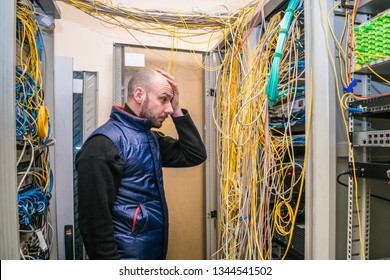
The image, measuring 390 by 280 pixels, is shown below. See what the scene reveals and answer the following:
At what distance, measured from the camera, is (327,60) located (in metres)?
0.84

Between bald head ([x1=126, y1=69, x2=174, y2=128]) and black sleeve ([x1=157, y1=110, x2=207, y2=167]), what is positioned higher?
bald head ([x1=126, y1=69, x2=174, y2=128])

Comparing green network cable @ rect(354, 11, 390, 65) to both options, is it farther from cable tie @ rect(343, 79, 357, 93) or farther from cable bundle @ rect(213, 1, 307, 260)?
cable bundle @ rect(213, 1, 307, 260)

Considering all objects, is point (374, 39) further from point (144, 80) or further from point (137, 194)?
point (137, 194)

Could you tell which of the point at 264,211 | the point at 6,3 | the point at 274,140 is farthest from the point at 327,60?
the point at 6,3

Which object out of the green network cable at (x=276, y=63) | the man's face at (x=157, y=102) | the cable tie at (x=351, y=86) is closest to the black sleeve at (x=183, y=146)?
the man's face at (x=157, y=102)

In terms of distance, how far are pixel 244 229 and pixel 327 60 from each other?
0.93m

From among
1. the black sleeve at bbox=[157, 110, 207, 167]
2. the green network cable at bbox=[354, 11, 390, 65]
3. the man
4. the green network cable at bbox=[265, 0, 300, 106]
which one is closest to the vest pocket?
the man

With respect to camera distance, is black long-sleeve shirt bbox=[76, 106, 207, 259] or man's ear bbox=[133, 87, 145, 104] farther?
man's ear bbox=[133, 87, 145, 104]

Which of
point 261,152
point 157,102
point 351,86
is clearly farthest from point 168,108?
point 351,86

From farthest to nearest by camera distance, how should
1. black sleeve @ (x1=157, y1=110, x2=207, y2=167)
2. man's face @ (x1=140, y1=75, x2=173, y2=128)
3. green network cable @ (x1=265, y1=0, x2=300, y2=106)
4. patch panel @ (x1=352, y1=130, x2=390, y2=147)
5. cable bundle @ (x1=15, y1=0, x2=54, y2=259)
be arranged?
black sleeve @ (x1=157, y1=110, x2=207, y2=167), man's face @ (x1=140, y1=75, x2=173, y2=128), cable bundle @ (x1=15, y1=0, x2=54, y2=259), green network cable @ (x1=265, y1=0, x2=300, y2=106), patch panel @ (x1=352, y1=130, x2=390, y2=147)

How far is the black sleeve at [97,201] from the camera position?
91 cm

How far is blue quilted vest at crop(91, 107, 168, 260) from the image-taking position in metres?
1.01

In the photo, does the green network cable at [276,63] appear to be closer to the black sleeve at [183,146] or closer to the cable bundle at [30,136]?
the black sleeve at [183,146]

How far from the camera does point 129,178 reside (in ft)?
3.40
